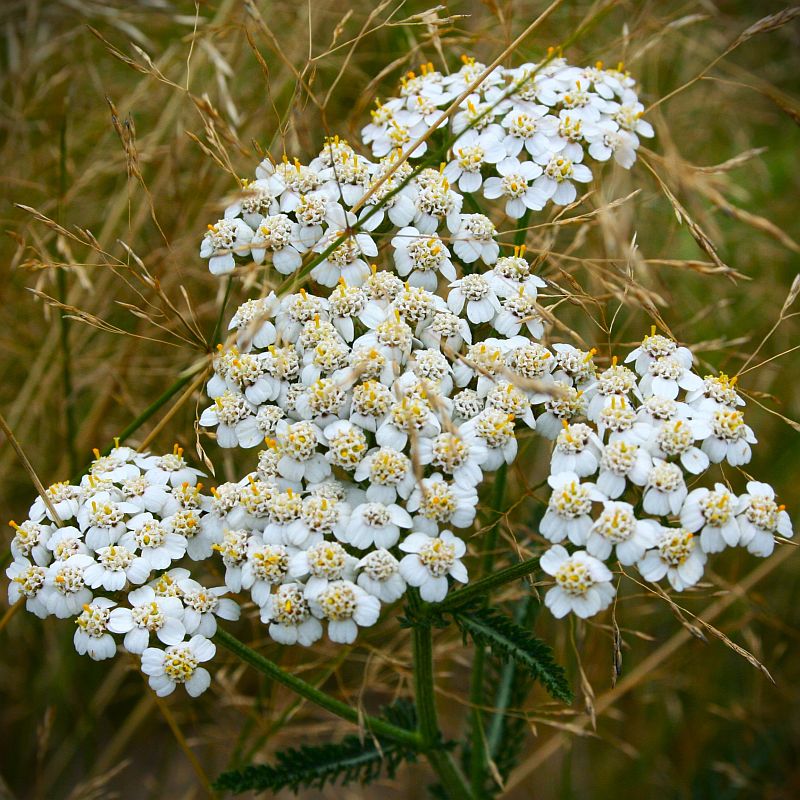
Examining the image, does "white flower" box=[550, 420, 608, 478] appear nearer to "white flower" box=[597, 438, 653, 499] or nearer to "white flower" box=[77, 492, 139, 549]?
"white flower" box=[597, 438, 653, 499]

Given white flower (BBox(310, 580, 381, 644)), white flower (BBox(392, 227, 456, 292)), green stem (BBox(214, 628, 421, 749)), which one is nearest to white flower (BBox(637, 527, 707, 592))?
white flower (BBox(310, 580, 381, 644))

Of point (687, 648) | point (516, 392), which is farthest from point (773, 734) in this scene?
point (516, 392)

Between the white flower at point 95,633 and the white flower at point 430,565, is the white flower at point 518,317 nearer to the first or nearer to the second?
the white flower at point 430,565

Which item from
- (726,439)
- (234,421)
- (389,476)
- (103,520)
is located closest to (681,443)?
(726,439)

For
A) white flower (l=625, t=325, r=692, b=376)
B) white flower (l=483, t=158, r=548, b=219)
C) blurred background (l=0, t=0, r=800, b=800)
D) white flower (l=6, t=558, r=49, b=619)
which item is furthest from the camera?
blurred background (l=0, t=0, r=800, b=800)

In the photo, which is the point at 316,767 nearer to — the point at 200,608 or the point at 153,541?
the point at 200,608

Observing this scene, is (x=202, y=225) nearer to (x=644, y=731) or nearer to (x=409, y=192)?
(x=409, y=192)

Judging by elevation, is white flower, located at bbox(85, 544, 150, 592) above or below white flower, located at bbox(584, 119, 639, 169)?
below
